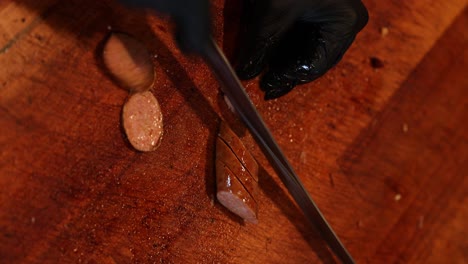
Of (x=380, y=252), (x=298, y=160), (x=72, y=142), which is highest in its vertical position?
(x=72, y=142)

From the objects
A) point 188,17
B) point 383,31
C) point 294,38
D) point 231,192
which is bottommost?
point 231,192

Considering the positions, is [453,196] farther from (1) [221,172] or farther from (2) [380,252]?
(1) [221,172]

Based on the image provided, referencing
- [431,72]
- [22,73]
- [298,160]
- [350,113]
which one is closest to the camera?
[22,73]

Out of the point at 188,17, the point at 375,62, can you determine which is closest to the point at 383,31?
the point at 375,62

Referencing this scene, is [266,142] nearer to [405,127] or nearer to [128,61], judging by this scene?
[128,61]

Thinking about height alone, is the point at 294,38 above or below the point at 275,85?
above

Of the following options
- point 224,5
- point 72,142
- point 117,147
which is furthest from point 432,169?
A: point 72,142
